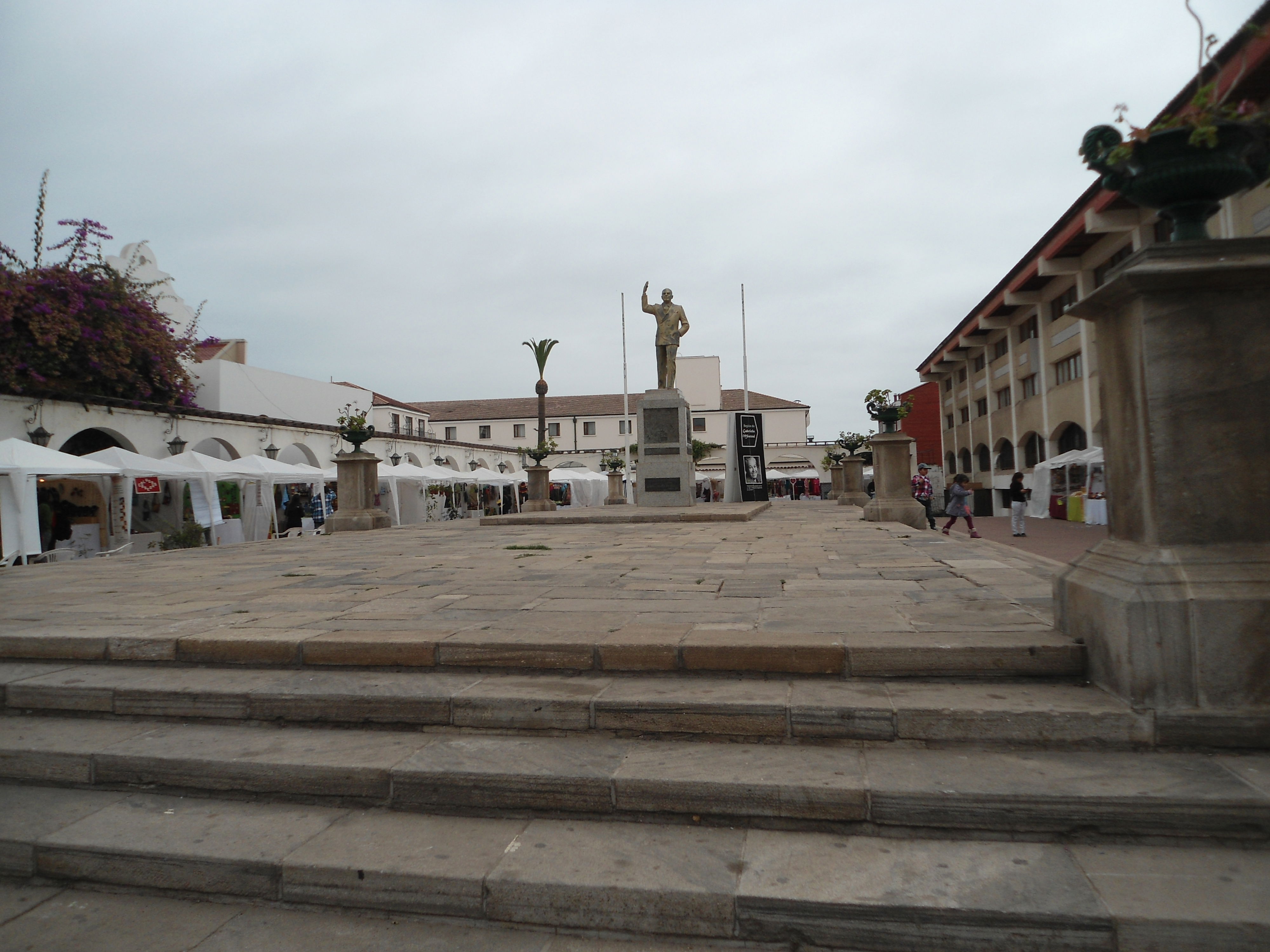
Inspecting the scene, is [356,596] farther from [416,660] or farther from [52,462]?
[52,462]

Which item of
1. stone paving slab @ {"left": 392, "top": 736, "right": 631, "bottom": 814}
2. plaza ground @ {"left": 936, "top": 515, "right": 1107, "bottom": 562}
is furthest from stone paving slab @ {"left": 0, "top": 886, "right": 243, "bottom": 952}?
plaza ground @ {"left": 936, "top": 515, "right": 1107, "bottom": 562}

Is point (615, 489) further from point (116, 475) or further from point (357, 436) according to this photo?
point (116, 475)

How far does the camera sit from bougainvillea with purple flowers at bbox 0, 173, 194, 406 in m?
15.8

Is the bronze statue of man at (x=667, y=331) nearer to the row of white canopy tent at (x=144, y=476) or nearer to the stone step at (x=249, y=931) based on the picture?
the row of white canopy tent at (x=144, y=476)

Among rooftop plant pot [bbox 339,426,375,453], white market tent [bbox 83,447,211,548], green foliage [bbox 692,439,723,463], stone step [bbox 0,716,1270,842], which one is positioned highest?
green foliage [bbox 692,439,723,463]

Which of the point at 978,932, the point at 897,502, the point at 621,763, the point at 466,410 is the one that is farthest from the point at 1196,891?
the point at 466,410

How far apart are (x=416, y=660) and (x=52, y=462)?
10602mm

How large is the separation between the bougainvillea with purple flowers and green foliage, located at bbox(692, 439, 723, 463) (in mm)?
31240

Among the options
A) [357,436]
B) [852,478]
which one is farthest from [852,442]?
[357,436]

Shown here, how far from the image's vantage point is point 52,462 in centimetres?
1074

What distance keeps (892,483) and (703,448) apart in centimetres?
3858

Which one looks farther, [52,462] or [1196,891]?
[52,462]

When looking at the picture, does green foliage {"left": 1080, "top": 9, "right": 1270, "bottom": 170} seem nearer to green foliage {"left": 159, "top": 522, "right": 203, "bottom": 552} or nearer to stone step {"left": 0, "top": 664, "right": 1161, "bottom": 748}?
stone step {"left": 0, "top": 664, "right": 1161, "bottom": 748}

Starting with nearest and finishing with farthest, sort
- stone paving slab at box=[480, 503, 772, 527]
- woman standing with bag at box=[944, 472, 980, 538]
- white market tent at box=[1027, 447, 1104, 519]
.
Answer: woman standing with bag at box=[944, 472, 980, 538], stone paving slab at box=[480, 503, 772, 527], white market tent at box=[1027, 447, 1104, 519]
